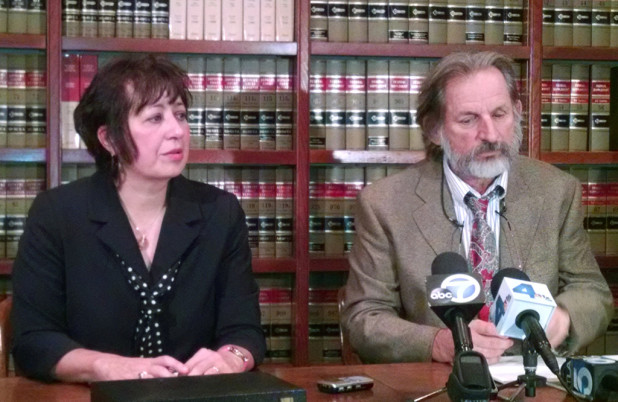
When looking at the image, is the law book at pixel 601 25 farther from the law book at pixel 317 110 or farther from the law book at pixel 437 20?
the law book at pixel 317 110

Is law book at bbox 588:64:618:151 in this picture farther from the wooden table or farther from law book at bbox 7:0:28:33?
law book at bbox 7:0:28:33

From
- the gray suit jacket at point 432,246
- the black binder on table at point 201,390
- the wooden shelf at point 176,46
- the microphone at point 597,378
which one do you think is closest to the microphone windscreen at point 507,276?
the microphone at point 597,378

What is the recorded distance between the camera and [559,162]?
11.8ft

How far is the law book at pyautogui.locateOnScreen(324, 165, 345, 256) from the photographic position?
3.56 m

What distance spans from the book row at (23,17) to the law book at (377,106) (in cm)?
119

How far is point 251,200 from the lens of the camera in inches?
139

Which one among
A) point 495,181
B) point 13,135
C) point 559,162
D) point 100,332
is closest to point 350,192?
point 559,162

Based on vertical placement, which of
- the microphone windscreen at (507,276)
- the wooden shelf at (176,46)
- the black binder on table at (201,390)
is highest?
the wooden shelf at (176,46)

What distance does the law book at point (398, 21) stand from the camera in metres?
3.52

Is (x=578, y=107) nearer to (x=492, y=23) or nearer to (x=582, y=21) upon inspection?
(x=582, y=21)

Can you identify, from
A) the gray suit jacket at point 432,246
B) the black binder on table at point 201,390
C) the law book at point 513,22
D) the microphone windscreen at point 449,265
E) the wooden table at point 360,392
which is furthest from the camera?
the law book at point 513,22

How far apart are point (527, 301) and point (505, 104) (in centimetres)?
111

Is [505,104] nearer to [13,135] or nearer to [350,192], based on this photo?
[350,192]

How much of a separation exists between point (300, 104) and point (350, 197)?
16.5 inches
